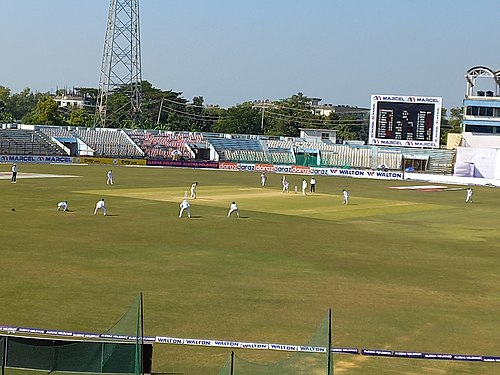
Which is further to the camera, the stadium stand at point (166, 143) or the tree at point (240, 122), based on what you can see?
the tree at point (240, 122)

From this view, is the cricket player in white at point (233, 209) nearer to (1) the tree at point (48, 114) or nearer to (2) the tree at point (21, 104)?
(1) the tree at point (48, 114)

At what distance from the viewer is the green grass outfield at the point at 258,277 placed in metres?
15.5

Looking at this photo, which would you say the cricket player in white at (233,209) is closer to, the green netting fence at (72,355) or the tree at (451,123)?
the green netting fence at (72,355)

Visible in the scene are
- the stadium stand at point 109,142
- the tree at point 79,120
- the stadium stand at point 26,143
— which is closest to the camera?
the stadium stand at point 26,143

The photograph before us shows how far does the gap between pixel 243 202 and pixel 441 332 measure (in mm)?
30581

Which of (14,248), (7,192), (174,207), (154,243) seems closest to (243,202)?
(174,207)

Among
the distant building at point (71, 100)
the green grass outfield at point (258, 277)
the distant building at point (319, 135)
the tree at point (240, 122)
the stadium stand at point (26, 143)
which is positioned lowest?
the green grass outfield at point (258, 277)

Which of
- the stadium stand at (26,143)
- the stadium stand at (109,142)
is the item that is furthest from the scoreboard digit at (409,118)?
the stadium stand at (26,143)

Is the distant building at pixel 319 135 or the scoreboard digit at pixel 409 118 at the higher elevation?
the scoreboard digit at pixel 409 118

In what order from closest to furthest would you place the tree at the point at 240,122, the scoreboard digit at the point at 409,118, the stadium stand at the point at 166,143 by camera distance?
the scoreboard digit at the point at 409,118 < the stadium stand at the point at 166,143 < the tree at the point at 240,122

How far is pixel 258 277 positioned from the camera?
Result: 21891mm

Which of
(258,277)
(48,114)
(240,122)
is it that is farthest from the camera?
(240,122)

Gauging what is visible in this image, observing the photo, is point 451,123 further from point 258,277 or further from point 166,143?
point 258,277

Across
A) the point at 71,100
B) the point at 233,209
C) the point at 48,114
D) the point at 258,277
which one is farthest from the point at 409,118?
→ the point at 71,100
